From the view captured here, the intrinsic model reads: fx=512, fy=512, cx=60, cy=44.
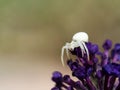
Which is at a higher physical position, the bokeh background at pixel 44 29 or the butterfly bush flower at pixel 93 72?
the bokeh background at pixel 44 29

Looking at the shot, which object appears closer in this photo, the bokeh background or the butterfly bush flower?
the butterfly bush flower

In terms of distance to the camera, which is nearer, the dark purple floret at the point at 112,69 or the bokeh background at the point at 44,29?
the dark purple floret at the point at 112,69

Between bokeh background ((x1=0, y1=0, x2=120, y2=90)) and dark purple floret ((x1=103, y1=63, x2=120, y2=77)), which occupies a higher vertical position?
bokeh background ((x1=0, y1=0, x2=120, y2=90))

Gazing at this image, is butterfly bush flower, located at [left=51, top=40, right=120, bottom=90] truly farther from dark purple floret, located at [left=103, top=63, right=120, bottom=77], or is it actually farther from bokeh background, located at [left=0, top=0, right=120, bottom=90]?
bokeh background, located at [left=0, top=0, right=120, bottom=90]

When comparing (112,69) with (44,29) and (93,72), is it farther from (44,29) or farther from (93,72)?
(44,29)

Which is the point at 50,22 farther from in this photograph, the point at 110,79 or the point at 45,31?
the point at 110,79

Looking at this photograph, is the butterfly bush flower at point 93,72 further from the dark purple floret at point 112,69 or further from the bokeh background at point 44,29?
the bokeh background at point 44,29

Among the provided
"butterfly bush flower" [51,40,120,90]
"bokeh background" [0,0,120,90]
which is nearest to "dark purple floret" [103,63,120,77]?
"butterfly bush flower" [51,40,120,90]

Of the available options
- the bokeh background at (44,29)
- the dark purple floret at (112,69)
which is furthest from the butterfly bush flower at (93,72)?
the bokeh background at (44,29)
